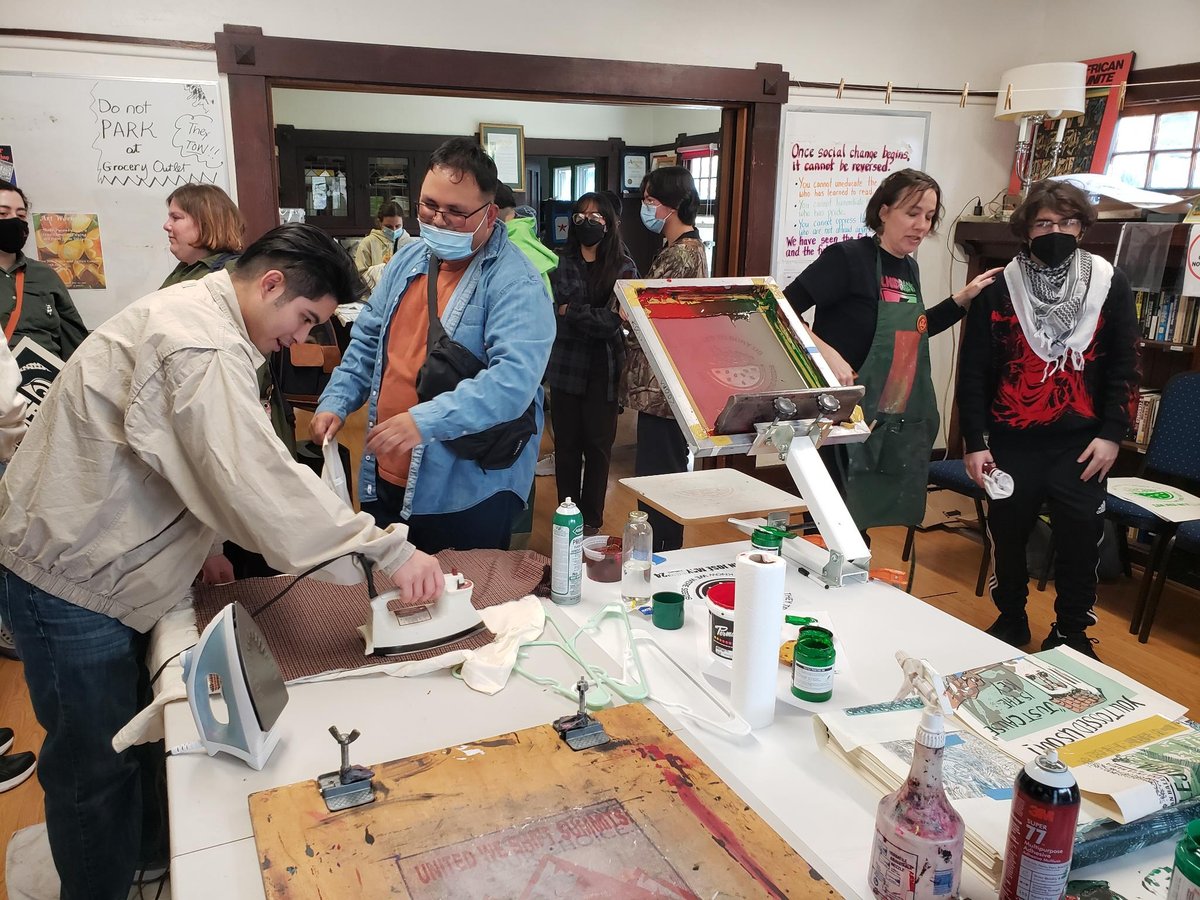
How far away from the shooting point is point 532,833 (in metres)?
0.94

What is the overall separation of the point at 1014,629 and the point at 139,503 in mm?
2548

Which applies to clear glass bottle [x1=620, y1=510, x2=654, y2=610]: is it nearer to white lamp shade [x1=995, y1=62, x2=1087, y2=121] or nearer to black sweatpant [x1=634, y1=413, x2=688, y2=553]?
black sweatpant [x1=634, y1=413, x2=688, y2=553]

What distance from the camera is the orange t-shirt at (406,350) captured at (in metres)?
1.93

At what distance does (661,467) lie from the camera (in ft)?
10.4

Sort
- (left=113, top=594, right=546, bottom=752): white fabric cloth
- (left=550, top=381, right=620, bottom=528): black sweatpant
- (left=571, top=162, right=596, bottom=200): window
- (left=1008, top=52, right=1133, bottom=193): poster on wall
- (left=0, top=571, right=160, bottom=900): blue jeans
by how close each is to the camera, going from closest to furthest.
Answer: (left=113, top=594, right=546, bottom=752): white fabric cloth
(left=0, top=571, right=160, bottom=900): blue jeans
(left=550, top=381, right=620, bottom=528): black sweatpant
(left=1008, top=52, right=1133, bottom=193): poster on wall
(left=571, top=162, right=596, bottom=200): window

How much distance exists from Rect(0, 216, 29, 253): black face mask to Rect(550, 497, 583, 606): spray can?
2.01 meters

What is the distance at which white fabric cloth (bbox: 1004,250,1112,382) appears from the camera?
239 cm

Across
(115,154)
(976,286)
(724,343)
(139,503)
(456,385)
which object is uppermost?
(115,154)

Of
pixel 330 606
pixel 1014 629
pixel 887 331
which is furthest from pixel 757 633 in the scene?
pixel 1014 629

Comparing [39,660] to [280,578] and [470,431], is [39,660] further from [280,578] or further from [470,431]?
[470,431]

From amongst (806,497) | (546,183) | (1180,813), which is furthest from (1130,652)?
(546,183)

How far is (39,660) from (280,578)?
0.41 metres

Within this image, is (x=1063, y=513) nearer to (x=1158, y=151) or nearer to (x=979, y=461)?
(x=979, y=461)

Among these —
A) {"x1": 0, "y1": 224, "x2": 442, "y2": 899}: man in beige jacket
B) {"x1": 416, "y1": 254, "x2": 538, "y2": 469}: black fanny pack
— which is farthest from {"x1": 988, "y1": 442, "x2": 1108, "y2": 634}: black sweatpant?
{"x1": 0, "y1": 224, "x2": 442, "y2": 899}: man in beige jacket
